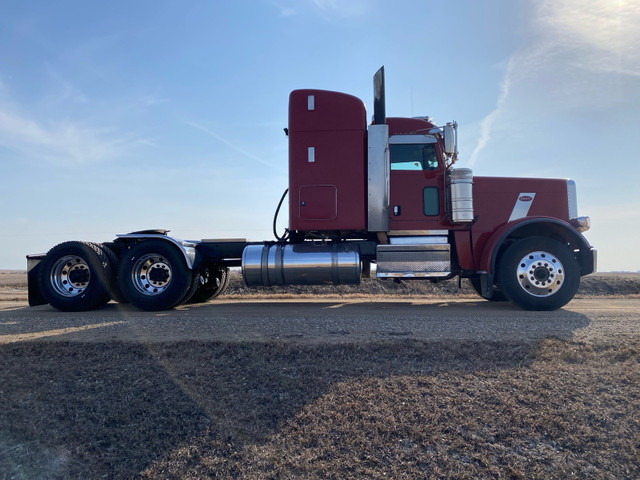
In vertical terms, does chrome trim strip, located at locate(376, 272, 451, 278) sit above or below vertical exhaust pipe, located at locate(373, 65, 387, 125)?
below

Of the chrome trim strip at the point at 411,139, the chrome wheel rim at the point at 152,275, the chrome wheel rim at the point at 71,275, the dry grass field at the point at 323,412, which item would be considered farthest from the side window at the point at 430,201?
the chrome wheel rim at the point at 71,275

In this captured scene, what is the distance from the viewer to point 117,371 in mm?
3900

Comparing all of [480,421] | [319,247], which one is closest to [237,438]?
[480,421]

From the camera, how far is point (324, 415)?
300 cm

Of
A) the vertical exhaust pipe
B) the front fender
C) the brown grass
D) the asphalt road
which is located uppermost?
the vertical exhaust pipe

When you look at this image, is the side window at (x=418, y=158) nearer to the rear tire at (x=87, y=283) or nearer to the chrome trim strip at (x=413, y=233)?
the chrome trim strip at (x=413, y=233)

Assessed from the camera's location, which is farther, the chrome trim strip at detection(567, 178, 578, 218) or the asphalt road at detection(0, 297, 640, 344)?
the chrome trim strip at detection(567, 178, 578, 218)

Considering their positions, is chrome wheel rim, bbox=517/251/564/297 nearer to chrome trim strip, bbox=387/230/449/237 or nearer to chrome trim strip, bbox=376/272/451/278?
chrome trim strip, bbox=376/272/451/278

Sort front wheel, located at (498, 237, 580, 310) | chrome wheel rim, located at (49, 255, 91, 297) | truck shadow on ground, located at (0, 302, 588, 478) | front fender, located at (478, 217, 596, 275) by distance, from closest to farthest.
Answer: truck shadow on ground, located at (0, 302, 588, 478)
front wheel, located at (498, 237, 580, 310)
front fender, located at (478, 217, 596, 275)
chrome wheel rim, located at (49, 255, 91, 297)

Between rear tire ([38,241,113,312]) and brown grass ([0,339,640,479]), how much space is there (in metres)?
3.97

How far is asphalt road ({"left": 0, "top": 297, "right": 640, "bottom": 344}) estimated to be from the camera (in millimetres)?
5230

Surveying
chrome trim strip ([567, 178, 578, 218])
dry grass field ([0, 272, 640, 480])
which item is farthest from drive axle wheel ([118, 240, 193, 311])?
chrome trim strip ([567, 178, 578, 218])

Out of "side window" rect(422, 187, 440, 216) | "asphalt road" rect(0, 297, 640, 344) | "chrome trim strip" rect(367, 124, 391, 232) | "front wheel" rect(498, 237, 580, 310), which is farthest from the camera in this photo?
"side window" rect(422, 187, 440, 216)

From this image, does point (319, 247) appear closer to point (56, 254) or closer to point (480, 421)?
point (56, 254)
